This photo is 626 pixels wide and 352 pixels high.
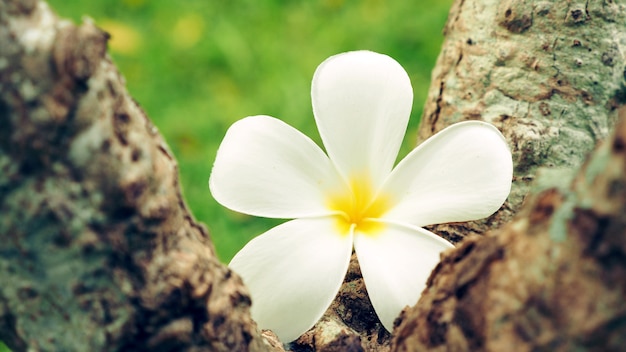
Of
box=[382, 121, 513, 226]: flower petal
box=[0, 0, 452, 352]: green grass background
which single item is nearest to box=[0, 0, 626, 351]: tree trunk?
box=[382, 121, 513, 226]: flower petal

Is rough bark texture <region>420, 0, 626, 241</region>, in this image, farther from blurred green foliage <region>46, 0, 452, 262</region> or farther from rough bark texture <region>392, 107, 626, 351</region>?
blurred green foliage <region>46, 0, 452, 262</region>

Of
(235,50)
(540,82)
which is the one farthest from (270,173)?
(235,50)

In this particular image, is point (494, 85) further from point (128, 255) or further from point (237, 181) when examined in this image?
point (128, 255)

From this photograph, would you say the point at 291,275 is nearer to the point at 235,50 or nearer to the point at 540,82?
the point at 540,82

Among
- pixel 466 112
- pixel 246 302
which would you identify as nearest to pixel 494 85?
pixel 466 112

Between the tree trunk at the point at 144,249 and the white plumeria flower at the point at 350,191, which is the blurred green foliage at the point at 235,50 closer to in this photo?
the white plumeria flower at the point at 350,191

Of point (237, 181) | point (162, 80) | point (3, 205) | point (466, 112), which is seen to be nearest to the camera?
point (3, 205)

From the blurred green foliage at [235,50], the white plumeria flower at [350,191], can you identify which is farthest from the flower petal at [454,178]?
the blurred green foliage at [235,50]
